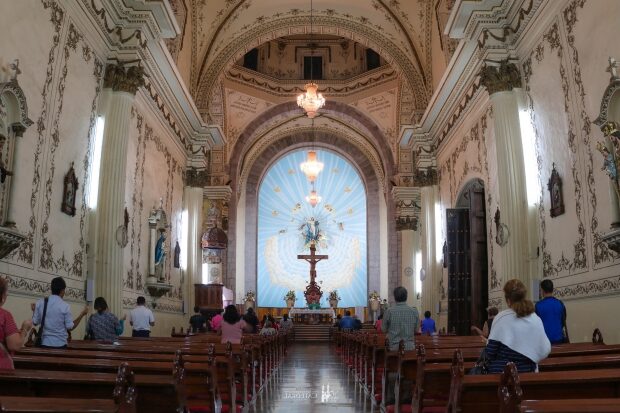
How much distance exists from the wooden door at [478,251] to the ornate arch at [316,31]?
14.7 feet

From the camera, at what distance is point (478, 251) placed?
499 inches

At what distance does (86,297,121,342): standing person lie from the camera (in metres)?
7.52

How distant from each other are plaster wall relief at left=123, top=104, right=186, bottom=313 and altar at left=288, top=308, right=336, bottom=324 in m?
9.88

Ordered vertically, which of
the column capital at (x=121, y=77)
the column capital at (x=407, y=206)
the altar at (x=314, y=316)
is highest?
the column capital at (x=121, y=77)

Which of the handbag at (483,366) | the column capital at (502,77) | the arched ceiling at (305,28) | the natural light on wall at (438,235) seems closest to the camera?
the handbag at (483,366)

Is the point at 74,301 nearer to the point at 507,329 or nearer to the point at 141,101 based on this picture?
the point at 141,101

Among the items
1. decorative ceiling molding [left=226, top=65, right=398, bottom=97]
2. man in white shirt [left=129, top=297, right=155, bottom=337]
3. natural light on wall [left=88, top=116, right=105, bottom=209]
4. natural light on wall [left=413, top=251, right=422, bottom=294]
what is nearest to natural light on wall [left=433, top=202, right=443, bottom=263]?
natural light on wall [left=413, top=251, right=422, bottom=294]

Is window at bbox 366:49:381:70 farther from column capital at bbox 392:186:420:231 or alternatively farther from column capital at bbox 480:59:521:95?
column capital at bbox 480:59:521:95

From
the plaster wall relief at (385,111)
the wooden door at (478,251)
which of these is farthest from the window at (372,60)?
the wooden door at (478,251)

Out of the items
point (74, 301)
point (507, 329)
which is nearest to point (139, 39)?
point (74, 301)

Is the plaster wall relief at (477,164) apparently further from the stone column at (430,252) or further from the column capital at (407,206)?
the column capital at (407,206)

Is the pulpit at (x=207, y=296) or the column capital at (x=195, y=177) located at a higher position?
the column capital at (x=195, y=177)

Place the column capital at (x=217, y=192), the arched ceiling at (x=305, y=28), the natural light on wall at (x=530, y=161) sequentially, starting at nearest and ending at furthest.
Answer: the natural light on wall at (x=530, y=161) → the arched ceiling at (x=305, y=28) → the column capital at (x=217, y=192)

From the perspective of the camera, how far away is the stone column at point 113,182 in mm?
9391
